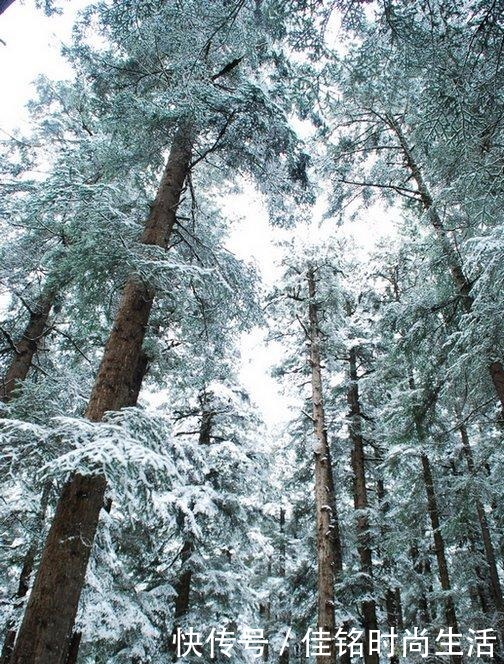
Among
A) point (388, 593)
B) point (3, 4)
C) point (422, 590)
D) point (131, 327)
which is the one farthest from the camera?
point (388, 593)

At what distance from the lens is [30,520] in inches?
270

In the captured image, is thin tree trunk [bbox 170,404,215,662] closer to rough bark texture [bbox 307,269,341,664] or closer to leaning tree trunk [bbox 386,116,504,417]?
rough bark texture [bbox 307,269,341,664]

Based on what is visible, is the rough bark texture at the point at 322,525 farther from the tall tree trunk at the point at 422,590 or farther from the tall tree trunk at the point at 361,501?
the tall tree trunk at the point at 422,590

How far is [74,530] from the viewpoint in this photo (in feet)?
11.6

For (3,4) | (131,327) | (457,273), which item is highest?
(457,273)

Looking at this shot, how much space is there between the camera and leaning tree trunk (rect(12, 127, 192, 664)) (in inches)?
126

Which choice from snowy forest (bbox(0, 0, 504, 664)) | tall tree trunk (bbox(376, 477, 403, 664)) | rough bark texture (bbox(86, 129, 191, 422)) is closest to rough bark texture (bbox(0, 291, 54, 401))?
snowy forest (bbox(0, 0, 504, 664))

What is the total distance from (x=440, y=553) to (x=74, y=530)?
9.93m

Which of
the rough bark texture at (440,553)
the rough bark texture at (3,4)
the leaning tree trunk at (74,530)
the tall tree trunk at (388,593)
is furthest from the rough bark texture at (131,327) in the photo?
the tall tree trunk at (388,593)

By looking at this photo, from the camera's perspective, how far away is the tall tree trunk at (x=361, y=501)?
9.87 metres

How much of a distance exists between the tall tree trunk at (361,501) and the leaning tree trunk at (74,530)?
8344 mm

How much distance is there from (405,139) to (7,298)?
34.4ft

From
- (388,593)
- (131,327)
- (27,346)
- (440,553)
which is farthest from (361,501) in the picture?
(27,346)

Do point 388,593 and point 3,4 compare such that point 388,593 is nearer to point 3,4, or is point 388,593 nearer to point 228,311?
point 228,311
